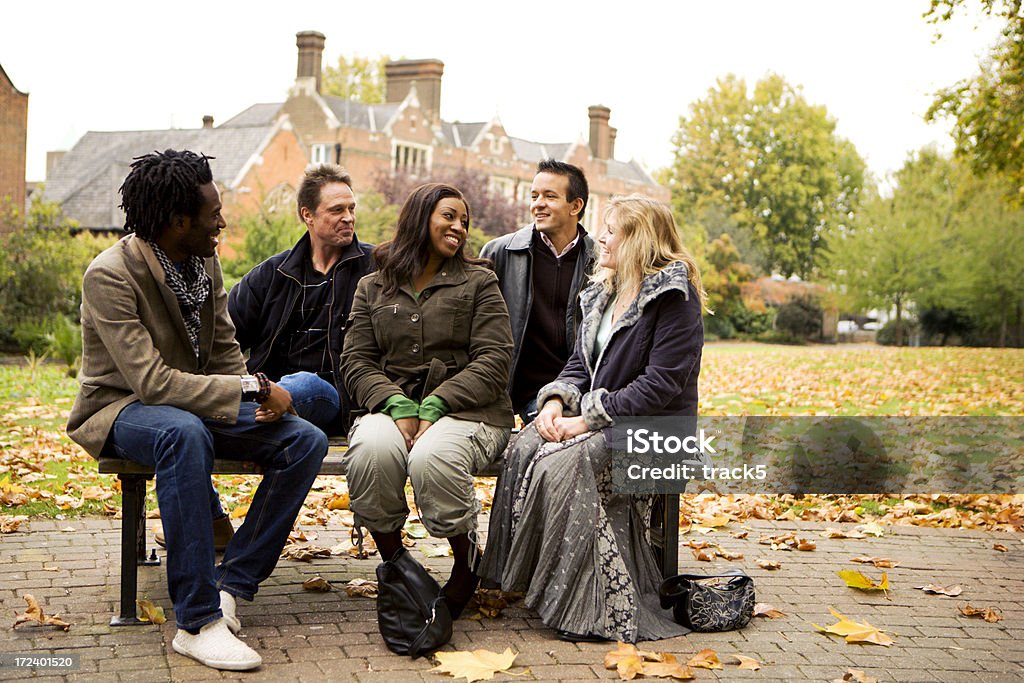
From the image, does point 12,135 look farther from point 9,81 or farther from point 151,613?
point 151,613

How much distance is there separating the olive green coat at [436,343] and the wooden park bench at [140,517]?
0.33 m

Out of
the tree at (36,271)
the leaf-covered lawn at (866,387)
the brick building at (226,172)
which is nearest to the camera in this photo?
the leaf-covered lawn at (866,387)

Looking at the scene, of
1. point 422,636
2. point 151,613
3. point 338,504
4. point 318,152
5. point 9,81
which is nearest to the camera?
point 422,636

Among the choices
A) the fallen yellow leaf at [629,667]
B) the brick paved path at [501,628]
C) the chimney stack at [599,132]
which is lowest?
the brick paved path at [501,628]

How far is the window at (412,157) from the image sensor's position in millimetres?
49419

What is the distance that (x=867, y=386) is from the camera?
16.7 metres

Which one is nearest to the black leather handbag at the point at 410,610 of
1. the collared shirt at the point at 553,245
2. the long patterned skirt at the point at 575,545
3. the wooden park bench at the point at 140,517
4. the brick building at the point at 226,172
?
the long patterned skirt at the point at 575,545

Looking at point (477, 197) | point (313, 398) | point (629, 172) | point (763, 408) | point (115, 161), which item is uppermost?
point (629, 172)

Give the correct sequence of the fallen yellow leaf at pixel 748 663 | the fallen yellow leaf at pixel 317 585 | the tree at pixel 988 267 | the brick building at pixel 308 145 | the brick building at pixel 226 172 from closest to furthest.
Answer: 1. the fallen yellow leaf at pixel 748 663
2. the fallen yellow leaf at pixel 317 585
3. the tree at pixel 988 267
4. the brick building at pixel 226 172
5. the brick building at pixel 308 145

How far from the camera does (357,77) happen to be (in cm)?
6644

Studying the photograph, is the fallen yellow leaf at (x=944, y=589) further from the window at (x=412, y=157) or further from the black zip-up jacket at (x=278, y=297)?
the window at (x=412, y=157)

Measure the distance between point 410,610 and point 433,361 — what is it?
1049 mm

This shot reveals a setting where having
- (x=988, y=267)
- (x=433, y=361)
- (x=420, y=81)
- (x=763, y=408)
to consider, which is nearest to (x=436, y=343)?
(x=433, y=361)

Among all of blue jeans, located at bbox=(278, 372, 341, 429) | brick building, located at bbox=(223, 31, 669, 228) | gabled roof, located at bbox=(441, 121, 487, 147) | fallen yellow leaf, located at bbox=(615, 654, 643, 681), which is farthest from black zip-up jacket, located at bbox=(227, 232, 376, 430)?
gabled roof, located at bbox=(441, 121, 487, 147)
